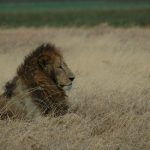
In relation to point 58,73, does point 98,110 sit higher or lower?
lower

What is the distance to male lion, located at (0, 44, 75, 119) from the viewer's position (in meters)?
7.83

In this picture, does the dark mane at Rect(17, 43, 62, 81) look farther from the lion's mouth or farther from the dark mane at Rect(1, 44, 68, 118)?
the lion's mouth

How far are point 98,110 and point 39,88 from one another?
100cm

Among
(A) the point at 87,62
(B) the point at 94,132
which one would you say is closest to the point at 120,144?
(B) the point at 94,132

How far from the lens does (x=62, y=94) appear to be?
8109 mm

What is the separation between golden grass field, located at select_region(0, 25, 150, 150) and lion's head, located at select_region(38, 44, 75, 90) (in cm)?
35

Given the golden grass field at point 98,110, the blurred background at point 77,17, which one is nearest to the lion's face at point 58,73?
the golden grass field at point 98,110

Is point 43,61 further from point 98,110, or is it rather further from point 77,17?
point 77,17

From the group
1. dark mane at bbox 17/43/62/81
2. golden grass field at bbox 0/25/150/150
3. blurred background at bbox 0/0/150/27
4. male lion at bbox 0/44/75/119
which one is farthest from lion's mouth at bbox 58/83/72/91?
blurred background at bbox 0/0/150/27

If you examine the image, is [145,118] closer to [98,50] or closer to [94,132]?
[94,132]

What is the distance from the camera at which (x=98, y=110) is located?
8453 millimetres

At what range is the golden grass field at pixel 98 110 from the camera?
6.84 meters

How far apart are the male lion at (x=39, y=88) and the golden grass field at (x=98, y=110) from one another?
0.27 m

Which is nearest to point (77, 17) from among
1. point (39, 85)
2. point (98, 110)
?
point (98, 110)
